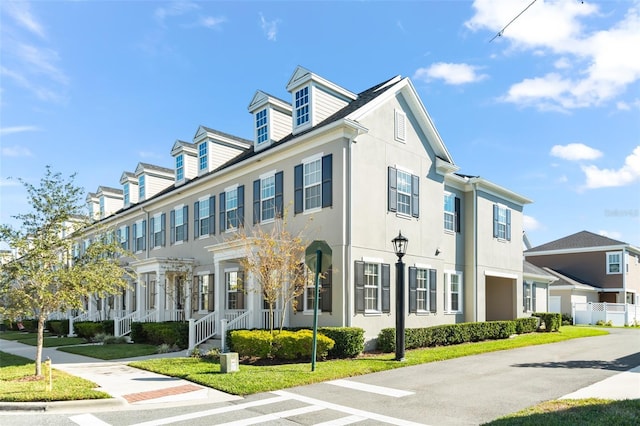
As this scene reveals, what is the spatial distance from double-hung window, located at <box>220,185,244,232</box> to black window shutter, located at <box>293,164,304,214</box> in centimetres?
342

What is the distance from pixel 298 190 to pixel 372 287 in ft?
13.8

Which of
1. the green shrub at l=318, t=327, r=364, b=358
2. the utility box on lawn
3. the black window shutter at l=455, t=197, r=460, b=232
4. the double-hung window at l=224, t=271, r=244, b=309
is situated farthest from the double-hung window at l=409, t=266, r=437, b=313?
the utility box on lawn

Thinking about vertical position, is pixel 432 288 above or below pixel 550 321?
above

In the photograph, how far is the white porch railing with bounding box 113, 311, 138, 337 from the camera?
2419 centimetres

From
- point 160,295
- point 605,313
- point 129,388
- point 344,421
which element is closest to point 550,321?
point 605,313

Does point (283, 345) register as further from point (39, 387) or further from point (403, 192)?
point (403, 192)

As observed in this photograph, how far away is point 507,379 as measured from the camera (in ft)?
39.7

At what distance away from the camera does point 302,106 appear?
18.8m

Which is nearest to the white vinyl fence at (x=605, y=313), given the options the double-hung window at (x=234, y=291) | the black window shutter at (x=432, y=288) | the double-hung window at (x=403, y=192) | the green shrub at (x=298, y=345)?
the black window shutter at (x=432, y=288)

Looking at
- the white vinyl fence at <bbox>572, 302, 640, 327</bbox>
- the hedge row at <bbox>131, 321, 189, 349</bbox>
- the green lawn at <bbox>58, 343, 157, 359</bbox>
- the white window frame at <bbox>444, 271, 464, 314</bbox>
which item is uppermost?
the white window frame at <bbox>444, 271, 464, 314</bbox>

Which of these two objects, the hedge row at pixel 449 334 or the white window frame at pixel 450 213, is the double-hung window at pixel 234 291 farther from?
the white window frame at pixel 450 213

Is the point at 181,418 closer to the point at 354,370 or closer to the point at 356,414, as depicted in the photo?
the point at 356,414

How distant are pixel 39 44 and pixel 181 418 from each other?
867 cm

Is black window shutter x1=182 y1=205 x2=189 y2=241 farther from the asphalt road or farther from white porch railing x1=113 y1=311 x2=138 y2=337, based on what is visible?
the asphalt road
